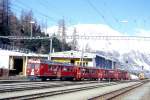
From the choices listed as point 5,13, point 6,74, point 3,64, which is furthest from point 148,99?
point 5,13

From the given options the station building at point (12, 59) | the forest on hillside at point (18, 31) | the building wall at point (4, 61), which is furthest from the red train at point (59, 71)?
the forest on hillside at point (18, 31)

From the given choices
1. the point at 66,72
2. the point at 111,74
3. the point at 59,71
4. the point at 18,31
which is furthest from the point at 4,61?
the point at 18,31

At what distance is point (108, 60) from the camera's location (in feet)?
518

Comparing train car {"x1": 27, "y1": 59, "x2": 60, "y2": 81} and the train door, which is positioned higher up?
the train door

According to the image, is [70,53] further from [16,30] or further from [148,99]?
[148,99]

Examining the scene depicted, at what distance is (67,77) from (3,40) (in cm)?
6505

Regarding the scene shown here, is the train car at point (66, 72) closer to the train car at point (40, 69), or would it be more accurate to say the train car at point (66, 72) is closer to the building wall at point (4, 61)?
the train car at point (40, 69)

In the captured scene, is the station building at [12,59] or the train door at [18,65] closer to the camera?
the station building at [12,59]

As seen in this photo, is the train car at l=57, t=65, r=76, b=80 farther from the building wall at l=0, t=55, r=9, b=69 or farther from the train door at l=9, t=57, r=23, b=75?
the train door at l=9, t=57, r=23, b=75

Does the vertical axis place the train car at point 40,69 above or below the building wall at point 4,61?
below

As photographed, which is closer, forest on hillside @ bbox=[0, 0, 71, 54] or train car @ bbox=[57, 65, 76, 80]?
train car @ bbox=[57, 65, 76, 80]

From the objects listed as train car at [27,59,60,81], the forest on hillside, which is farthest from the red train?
the forest on hillside

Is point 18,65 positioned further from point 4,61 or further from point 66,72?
point 66,72

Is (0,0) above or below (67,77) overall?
above
